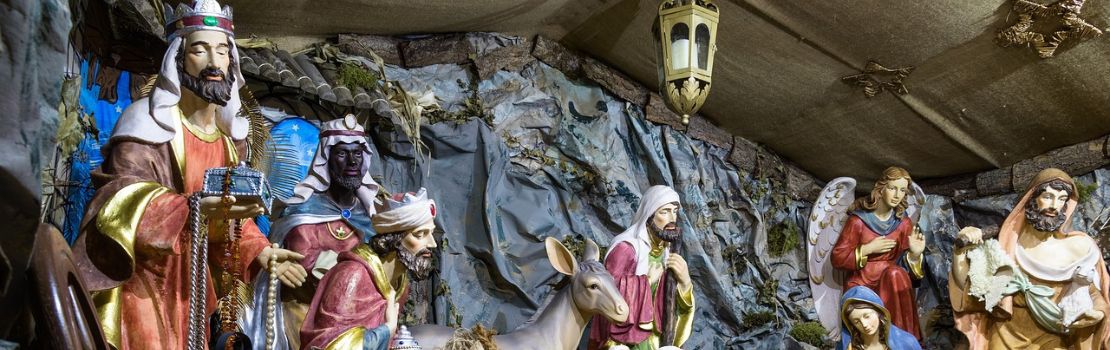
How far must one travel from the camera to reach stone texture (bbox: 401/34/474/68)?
7926 millimetres

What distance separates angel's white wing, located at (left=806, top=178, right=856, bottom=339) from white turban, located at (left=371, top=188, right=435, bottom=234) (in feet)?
10.9

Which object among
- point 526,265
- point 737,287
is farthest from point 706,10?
point 737,287

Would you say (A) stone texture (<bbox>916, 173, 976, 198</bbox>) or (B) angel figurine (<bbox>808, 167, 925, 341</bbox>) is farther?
(A) stone texture (<bbox>916, 173, 976, 198</bbox>)

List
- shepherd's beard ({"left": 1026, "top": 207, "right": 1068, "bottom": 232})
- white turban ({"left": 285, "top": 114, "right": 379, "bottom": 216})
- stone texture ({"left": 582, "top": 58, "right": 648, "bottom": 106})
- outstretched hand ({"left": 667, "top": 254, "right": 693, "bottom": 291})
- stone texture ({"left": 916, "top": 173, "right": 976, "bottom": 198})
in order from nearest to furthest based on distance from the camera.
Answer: white turban ({"left": 285, "top": 114, "right": 379, "bottom": 216}), outstretched hand ({"left": 667, "top": 254, "right": 693, "bottom": 291}), shepherd's beard ({"left": 1026, "top": 207, "right": 1068, "bottom": 232}), stone texture ({"left": 582, "top": 58, "right": 648, "bottom": 106}), stone texture ({"left": 916, "top": 173, "right": 976, "bottom": 198})

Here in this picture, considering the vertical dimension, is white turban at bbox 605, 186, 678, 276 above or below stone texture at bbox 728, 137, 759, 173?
below

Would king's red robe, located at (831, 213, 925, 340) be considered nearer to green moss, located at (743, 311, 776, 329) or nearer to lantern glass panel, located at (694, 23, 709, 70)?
green moss, located at (743, 311, 776, 329)

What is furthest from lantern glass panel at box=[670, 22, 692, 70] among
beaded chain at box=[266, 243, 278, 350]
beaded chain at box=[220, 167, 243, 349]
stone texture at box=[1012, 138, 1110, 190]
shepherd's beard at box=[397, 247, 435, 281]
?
stone texture at box=[1012, 138, 1110, 190]

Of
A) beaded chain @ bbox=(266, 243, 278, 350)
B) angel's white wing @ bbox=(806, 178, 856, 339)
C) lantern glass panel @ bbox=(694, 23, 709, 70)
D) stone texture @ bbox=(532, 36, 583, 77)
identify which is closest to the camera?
beaded chain @ bbox=(266, 243, 278, 350)

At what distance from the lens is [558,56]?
8.60 metres

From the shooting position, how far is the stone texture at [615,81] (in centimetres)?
873

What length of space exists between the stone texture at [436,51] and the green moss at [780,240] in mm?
2595

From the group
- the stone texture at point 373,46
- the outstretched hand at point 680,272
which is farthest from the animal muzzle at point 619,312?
the stone texture at point 373,46

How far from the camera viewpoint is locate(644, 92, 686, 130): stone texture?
8.90 meters

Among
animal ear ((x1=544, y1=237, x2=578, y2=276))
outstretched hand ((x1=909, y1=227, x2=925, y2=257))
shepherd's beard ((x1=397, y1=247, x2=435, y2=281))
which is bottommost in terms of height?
shepherd's beard ((x1=397, y1=247, x2=435, y2=281))
